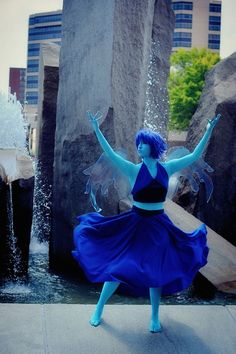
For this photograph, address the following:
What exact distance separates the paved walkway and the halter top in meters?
0.87

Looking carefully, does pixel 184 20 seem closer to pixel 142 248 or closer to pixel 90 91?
pixel 90 91

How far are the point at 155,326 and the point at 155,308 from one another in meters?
0.12

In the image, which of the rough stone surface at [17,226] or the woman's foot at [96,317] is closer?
the woman's foot at [96,317]

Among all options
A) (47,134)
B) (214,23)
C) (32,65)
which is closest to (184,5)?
(214,23)

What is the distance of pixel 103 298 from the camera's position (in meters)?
3.00

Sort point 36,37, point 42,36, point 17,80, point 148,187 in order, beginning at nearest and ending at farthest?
point 148,187 → point 42,36 → point 36,37 → point 17,80

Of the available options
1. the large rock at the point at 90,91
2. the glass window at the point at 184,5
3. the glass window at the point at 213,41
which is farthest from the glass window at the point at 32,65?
the large rock at the point at 90,91

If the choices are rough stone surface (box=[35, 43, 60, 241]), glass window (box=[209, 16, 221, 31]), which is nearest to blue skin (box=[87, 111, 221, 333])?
rough stone surface (box=[35, 43, 60, 241])

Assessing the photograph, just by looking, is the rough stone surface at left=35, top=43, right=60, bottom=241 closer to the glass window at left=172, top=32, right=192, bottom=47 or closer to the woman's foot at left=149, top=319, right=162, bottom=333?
the woman's foot at left=149, top=319, right=162, bottom=333

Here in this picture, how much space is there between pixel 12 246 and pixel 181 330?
3.09 metres

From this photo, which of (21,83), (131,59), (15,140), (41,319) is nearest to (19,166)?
(131,59)

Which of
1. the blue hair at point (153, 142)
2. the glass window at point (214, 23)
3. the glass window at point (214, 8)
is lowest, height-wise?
the blue hair at point (153, 142)

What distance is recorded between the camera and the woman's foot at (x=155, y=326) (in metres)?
3.00

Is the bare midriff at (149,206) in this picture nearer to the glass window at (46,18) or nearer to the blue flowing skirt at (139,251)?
the blue flowing skirt at (139,251)
